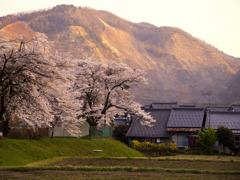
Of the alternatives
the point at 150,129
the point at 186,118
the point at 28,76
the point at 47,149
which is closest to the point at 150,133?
the point at 150,129

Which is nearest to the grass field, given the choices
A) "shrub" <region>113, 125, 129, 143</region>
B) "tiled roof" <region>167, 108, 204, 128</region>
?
"shrub" <region>113, 125, 129, 143</region>

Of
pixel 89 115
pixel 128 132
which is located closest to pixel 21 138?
pixel 89 115

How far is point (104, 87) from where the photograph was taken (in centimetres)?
4534

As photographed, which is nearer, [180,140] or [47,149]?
[47,149]

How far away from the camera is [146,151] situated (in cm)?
4547

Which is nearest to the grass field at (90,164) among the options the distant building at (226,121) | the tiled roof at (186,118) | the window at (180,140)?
the window at (180,140)

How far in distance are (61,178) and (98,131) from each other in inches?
1109

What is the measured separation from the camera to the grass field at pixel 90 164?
17750mm

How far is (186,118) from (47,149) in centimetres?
2934

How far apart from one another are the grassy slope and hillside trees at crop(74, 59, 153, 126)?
5.45m

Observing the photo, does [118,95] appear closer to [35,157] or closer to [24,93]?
[35,157]

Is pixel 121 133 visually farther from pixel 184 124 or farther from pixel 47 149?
pixel 47 149

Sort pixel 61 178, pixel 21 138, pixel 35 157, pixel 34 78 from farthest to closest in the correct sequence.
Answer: pixel 21 138, pixel 35 157, pixel 34 78, pixel 61 178

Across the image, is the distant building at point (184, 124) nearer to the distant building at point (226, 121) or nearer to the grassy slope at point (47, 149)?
the distant building at point (226, 121)
